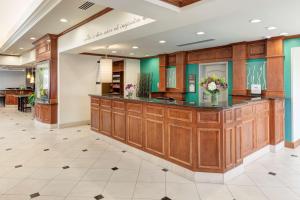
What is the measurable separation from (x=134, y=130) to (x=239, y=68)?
3.56 meters

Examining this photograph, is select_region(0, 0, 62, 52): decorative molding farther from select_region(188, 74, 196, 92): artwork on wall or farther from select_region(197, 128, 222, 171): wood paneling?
select_region(188, 74, 196, 92): artwork on wall

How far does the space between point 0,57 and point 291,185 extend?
1399 centimetres

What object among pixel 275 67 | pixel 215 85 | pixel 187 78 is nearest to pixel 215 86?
pixel 215 85

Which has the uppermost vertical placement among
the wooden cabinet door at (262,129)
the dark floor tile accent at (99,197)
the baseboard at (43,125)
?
the wooden cabinet door at (262,129)

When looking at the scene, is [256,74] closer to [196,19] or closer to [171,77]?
[196,19]

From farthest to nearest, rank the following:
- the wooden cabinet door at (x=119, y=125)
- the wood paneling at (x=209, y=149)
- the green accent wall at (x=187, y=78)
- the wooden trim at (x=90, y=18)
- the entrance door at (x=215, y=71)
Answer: the green accent wall at (x=187, y=78) → the entrance door at (x=215, y=71) → the wooden cabinet door at (x=119, y=125) → the wooden trim at (x=90, y=18) → the wood paneling at (x=209, y=149)

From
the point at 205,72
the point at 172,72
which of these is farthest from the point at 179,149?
the point at 172,72

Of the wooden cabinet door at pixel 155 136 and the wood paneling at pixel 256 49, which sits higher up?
the wood paneling at pixel 256 49

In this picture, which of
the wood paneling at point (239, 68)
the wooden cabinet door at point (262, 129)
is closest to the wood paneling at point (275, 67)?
the wood paneling at point (239, 68)

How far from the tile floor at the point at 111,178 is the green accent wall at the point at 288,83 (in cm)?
50

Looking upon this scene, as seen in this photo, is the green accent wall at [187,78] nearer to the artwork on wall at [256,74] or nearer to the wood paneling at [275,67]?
the artwork on wall at [256,74]

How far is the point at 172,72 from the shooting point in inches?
323

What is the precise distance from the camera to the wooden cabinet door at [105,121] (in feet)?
17.5

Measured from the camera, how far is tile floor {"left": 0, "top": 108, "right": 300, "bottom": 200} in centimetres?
284
